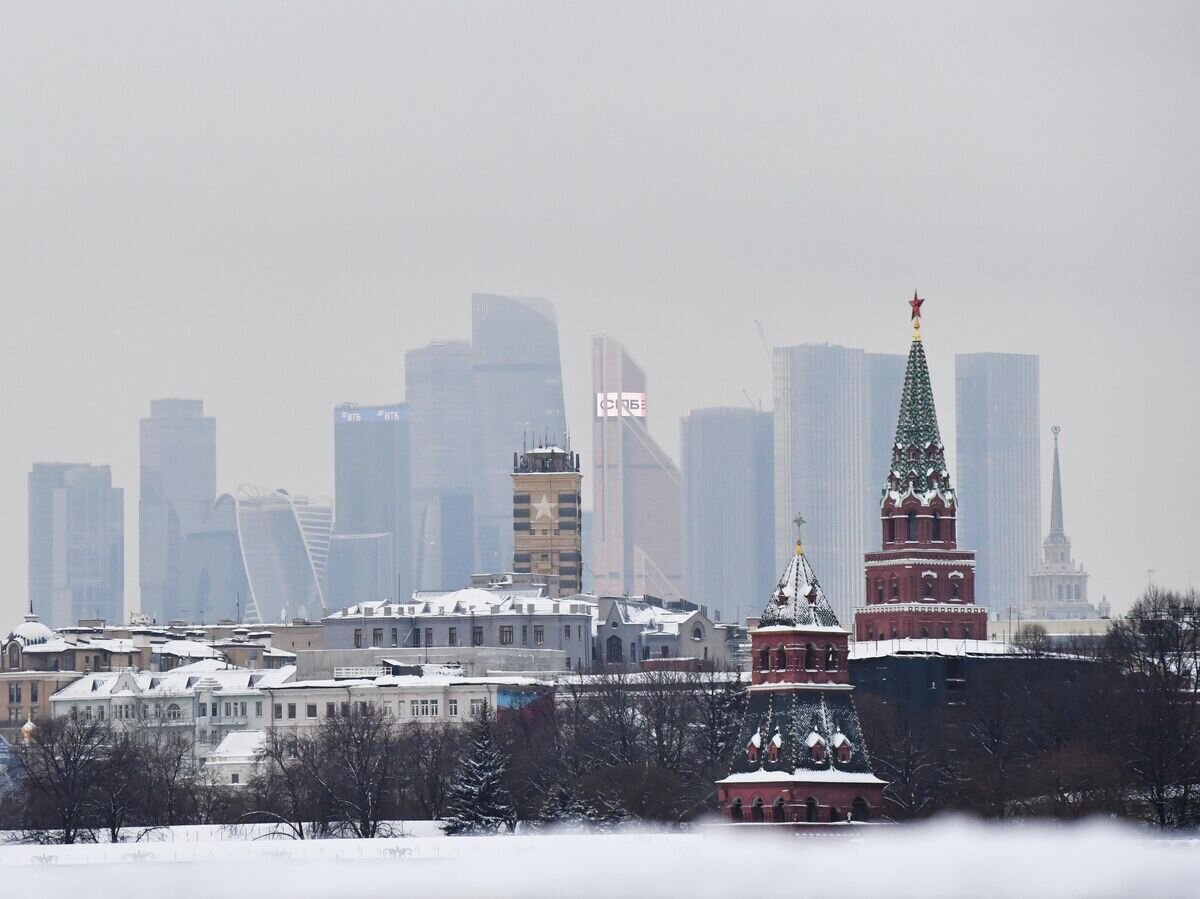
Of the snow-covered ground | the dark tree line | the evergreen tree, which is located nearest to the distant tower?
the dark tree line

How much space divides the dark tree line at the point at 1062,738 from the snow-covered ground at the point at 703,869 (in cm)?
1214

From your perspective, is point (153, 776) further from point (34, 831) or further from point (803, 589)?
point (803, 589)

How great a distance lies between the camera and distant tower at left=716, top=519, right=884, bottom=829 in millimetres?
143375

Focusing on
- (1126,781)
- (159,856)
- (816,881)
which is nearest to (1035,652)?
(1126,781)

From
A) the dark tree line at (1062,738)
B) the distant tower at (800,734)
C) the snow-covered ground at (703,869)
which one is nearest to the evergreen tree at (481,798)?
the distant tower at (800,734)

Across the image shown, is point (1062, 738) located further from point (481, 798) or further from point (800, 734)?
point (800, 734)

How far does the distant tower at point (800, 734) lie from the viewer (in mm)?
143375

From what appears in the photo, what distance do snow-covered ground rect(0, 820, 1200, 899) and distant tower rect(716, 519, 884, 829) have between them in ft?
24.5

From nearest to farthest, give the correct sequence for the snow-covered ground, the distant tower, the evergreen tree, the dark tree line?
1. the snow-covered ground
2. the distant tower
3. the dark tree line
4. the evergreen tree

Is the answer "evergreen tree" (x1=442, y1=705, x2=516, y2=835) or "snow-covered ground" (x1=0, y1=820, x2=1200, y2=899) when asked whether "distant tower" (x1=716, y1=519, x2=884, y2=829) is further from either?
"evergreen tree" (x1=442, y1=705, x2=516, y2=835)

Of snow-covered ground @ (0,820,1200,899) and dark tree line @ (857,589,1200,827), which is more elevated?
dark tree line @ (857,589,1200,827)

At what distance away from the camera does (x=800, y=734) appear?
474ft

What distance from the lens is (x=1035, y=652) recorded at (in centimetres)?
19975

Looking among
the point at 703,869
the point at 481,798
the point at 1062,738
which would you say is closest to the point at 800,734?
the point at 481,798
